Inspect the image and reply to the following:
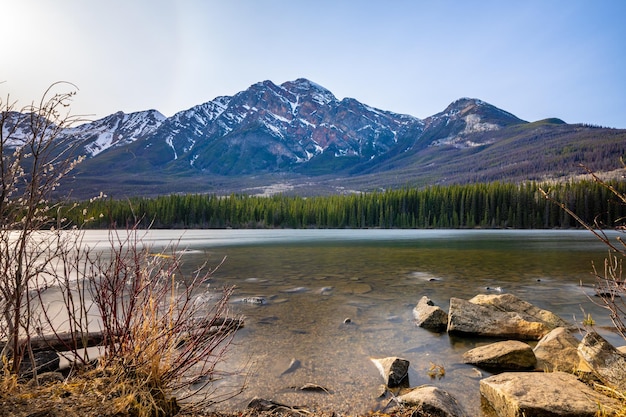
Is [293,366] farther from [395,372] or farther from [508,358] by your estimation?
[508,358]

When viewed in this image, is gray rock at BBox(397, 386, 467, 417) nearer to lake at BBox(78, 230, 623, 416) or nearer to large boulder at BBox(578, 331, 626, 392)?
lake at BBox(78, 230, 623, 416)

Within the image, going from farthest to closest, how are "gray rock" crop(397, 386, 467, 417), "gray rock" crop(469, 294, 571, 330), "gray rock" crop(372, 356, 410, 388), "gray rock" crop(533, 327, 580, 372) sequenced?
"gray rock" crop(469, 294, 571, 330) → "gray rock" crop(533, 327, 580, 372) → "gray rock" crop(372, 356, 410, 388) → "gray rock" crop(397, 386, 467, 417)

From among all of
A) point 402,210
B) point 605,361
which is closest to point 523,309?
point 605,361

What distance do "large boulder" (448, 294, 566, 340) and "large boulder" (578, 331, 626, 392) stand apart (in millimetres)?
4432

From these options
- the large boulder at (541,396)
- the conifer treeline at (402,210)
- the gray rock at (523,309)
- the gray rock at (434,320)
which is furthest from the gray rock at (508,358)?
the conifer treeline at (402,210)

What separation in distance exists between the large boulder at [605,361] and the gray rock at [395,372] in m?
3.41

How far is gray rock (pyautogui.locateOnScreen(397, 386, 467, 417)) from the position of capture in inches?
240

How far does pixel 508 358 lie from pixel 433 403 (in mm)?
3695

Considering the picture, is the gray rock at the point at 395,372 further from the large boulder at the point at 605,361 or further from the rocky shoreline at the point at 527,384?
the large boulder at the point at 605,361

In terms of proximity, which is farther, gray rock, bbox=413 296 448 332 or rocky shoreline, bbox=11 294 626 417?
gray rock, bbox=413 296 448 332

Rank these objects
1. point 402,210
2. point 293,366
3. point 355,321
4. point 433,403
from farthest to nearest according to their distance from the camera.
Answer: point 402,210 → point 355,321 → point 293,366 → point 433,403

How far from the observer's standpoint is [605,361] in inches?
256

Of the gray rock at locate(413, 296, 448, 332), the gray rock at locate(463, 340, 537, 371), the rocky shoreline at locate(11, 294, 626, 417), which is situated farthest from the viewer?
the gray rock at locate(413, 296, 448, 332)

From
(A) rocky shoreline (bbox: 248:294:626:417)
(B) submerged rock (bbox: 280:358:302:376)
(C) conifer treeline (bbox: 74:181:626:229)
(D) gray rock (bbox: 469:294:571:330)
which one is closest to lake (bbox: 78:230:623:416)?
(B) submerged rock (bbox: 280:358:302:376)
